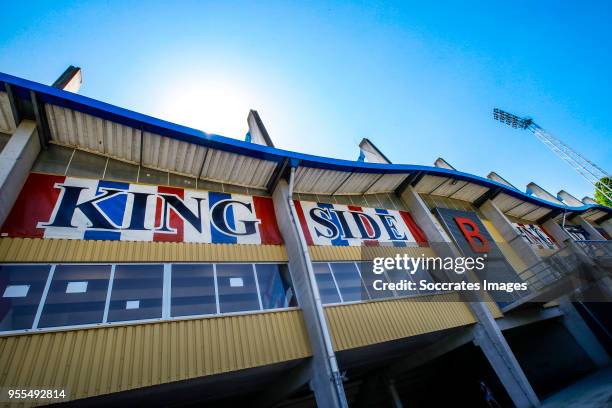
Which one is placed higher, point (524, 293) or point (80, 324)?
point (80, 324)

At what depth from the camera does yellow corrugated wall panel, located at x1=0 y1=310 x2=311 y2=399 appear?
607 cm

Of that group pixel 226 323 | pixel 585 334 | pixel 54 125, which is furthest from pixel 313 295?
pixel 585 334

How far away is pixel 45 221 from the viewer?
26.0ft

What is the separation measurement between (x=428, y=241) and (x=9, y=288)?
53.7 feet

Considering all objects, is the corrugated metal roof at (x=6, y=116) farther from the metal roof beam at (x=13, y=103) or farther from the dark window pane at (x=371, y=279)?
the dark window pane at (x=371, y=279)

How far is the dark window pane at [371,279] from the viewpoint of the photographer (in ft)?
37.7

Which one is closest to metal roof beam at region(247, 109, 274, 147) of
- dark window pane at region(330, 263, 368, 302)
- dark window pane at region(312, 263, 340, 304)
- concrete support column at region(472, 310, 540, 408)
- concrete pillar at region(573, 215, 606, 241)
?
dark window pane at region(312, 263, 340, 304)

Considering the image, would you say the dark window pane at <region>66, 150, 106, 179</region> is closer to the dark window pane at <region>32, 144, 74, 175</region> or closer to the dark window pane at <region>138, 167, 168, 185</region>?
the dark window pane at <region>32, 144, 74, 175</region>

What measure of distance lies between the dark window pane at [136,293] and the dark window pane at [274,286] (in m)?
3.20

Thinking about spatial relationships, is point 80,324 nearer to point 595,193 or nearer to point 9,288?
point 9,288

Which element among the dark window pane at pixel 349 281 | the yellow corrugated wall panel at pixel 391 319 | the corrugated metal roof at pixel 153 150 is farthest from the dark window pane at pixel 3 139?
the dark window pane at pixel 349 281

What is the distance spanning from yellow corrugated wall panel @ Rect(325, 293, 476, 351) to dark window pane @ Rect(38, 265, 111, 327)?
684 centimetres

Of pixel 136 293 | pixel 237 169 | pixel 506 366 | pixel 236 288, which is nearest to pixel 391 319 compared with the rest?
pixel 506 366

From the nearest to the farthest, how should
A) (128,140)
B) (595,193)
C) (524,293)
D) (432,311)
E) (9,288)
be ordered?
1. (9,288)
2. (128,140)
3. (432,311)
4. (524,293)
5. (595,193)
